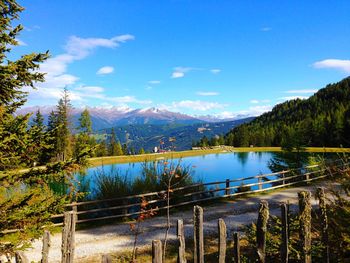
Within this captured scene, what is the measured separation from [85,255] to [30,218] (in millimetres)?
5878

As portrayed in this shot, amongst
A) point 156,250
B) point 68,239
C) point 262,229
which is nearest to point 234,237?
point 262,229

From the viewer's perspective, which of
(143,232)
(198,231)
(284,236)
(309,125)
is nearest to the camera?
(198,231)

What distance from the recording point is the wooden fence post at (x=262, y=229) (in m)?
4.41

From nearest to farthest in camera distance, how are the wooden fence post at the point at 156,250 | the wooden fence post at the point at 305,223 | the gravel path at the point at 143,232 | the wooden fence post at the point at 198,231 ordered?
the wooden fence post at the point at 156,250 < the wooden fence post at the point at 198,231 < the wooden fence post at the point at 305,223 < the gravel path at the point at 143,232


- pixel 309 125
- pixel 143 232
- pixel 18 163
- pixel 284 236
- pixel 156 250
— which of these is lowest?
pixel 143 232

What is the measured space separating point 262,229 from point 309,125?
28.7 metres

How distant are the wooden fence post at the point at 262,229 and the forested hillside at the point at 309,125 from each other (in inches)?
102

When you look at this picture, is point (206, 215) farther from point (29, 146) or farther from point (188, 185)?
point (29, 146)

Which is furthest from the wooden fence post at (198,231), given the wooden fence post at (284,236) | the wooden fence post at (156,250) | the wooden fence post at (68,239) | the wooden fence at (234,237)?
the wooden fence post at (68,239)

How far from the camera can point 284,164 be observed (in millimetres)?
29688

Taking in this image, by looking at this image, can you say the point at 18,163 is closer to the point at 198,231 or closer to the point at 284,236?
the point at 198,231

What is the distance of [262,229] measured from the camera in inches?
174

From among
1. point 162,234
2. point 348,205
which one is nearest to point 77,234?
point 162,234

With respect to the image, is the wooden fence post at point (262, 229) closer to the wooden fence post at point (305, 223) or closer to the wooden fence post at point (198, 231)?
the wooden fence post at point (305, 223)
